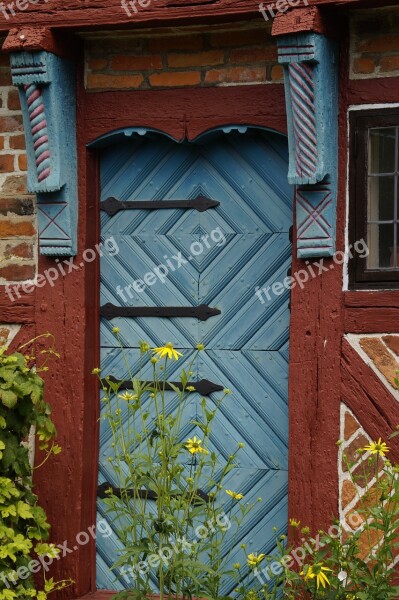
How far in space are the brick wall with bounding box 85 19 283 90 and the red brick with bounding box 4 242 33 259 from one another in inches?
36.4

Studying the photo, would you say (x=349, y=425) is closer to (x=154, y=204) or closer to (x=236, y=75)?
(x=154, y=204)

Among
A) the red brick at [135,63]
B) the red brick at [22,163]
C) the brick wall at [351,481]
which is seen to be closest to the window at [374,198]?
the brick wall at [351,481]

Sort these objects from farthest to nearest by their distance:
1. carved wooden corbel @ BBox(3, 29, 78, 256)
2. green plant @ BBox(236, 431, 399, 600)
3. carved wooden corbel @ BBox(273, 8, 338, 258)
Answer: carved wooden corbel @ BBox(3, 29, 78, 256) → carved wooden corbel @ BBox(273, 8, 338, 258) → green plant @ BBox(236, 431, 399, 600)

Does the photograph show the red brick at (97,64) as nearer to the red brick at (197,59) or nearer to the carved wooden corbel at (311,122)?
the red brick at (197,59)

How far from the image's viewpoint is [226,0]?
5.55 m

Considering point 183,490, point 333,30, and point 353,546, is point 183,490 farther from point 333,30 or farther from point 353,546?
point 333,30

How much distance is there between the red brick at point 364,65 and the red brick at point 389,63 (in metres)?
0.05

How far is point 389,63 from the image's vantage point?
217 inches

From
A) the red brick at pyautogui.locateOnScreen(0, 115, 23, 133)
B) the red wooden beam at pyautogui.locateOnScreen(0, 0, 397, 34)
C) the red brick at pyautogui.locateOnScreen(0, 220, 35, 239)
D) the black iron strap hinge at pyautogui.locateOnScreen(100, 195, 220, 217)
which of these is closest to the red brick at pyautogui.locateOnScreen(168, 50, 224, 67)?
the red wooden beam at pyautogui.locateOnScreen(0, 0, 397, 34)

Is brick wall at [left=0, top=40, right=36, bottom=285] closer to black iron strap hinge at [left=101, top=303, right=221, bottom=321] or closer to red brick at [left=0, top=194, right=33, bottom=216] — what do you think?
red brick at [left=0, top=194, right=33, bottom=216]

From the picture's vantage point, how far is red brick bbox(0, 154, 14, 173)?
6312mm

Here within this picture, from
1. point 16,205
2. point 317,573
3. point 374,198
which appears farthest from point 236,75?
point 317,573

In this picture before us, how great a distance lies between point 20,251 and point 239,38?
1651 mm

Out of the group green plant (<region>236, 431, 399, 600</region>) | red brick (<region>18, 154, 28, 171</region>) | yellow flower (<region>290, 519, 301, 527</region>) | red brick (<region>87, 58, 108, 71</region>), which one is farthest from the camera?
red brick (<region>18, 154, 28, 171</region>)
